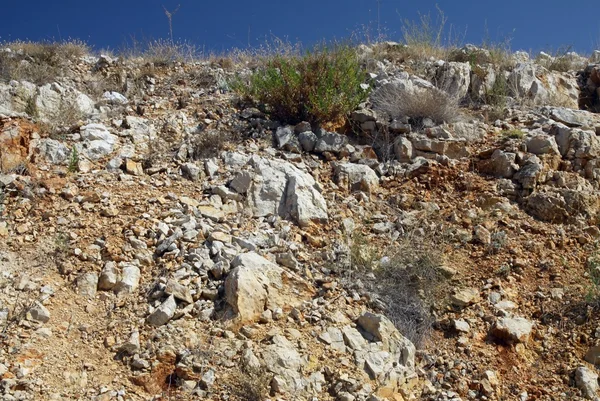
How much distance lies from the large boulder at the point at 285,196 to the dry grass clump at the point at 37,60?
3096mm

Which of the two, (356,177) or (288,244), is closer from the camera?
(288,244)

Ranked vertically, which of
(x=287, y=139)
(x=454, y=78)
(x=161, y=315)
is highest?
(x=454, y=78)

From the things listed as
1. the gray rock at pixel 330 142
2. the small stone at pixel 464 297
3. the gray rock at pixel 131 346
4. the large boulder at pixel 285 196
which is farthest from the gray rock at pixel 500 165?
the gray rock at pixel 131 346

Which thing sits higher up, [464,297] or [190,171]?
[190,171]

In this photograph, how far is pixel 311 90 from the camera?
20.0ft

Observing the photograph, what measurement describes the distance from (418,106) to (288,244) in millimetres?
2587

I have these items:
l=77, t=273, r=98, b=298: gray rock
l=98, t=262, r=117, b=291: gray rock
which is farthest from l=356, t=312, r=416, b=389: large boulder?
l=77, t=273, r=98, b=298: gray rock

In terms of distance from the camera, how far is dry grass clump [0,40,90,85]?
6512mm

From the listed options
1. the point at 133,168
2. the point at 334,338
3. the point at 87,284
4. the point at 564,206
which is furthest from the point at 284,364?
the point at 564,206

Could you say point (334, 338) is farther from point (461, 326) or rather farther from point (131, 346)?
point (131, 346)

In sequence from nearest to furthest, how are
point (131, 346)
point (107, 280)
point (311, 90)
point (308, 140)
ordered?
point (131, 346), point (107, 280), point (308, 140), point (311, 90)

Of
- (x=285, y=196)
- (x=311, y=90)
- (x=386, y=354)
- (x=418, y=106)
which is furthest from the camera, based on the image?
(x=418, y=106)

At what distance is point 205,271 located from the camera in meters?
4.07

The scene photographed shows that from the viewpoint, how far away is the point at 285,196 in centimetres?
501
